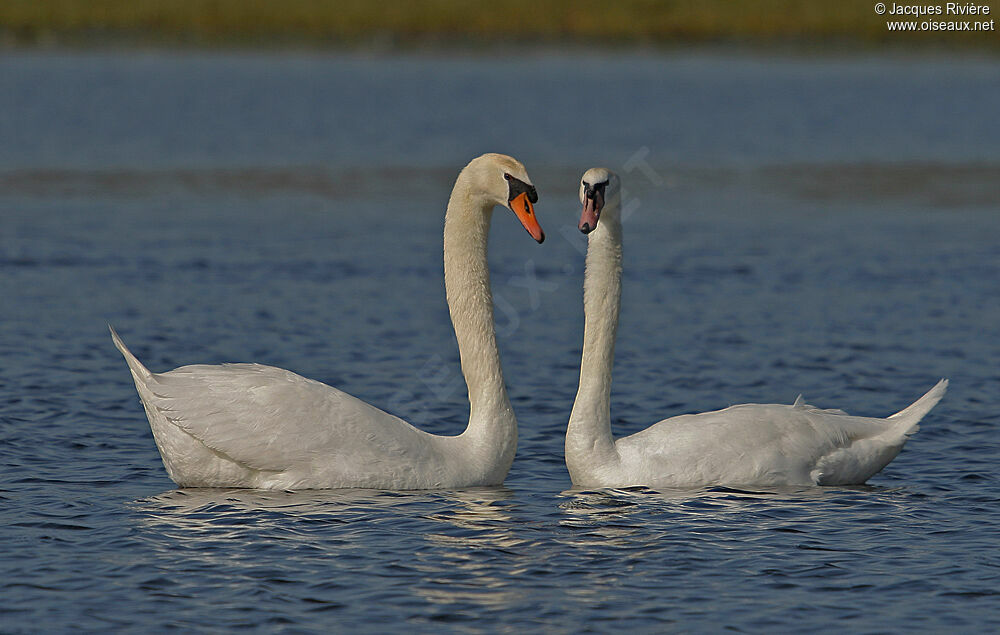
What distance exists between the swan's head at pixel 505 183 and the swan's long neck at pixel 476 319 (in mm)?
122

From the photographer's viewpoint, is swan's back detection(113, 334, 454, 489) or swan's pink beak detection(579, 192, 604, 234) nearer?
swan's back detection(113, 334, 454, 489)

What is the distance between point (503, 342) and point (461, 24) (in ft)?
136

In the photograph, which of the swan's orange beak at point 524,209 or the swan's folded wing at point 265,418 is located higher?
the swan's orange beak at point 524,209

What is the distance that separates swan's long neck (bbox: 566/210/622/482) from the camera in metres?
10.0

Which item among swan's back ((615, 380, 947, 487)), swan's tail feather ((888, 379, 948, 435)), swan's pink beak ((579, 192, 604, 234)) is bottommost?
swan's back ((615, 380, 947, 487))

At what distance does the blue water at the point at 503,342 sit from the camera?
26.2 feet

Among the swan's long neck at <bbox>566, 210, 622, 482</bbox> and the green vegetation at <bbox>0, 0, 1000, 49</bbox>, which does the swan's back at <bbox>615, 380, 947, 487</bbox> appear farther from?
the green vegetation at <bbox>0, 0, 1000, 49</bbox>

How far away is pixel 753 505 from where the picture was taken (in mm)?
9539

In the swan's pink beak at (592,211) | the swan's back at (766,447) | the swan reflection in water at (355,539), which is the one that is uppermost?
the swan's pink beak at (592,211)

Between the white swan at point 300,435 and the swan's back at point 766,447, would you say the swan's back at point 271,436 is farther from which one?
the swan's back at point 766,447

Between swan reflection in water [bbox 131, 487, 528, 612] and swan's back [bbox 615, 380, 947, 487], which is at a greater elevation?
swan's back [bbox 615, 380, 947, 487]

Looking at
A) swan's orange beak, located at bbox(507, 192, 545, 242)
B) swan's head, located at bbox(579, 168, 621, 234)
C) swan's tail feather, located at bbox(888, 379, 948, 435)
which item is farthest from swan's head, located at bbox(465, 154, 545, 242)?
swan's tail feather, located at bbox(888, 379, 948, 435)

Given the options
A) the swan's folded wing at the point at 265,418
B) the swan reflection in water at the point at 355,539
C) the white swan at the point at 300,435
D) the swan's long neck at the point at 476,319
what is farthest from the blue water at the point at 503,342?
the swan's long neck at the point at 476,319

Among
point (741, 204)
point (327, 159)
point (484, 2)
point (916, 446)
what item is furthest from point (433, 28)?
point (916, 446)
